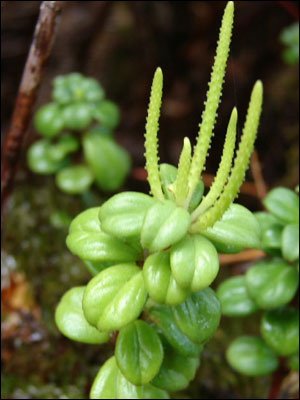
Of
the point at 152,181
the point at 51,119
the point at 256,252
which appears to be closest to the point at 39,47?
the point at 51,119

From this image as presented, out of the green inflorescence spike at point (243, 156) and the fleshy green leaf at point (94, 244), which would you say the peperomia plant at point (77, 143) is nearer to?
the fleshy green leaf at point (94, 244)

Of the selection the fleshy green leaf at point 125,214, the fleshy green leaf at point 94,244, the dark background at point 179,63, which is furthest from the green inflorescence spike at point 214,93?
the dark background at point 179,63

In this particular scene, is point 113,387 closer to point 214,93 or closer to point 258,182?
point 214,93

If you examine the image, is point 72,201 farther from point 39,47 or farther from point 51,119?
point 39,47

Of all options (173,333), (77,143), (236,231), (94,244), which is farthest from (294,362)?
(77,143)

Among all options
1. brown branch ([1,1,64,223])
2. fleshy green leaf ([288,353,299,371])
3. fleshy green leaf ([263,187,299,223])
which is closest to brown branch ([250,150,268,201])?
fleshy green leaf ([263,187,299,223])
